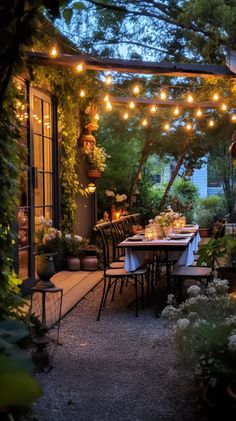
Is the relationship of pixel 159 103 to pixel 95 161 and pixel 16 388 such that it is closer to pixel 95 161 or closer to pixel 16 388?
pixel 95 161

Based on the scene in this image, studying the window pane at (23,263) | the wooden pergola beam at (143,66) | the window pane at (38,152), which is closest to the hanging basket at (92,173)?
the window pane at (38,152)

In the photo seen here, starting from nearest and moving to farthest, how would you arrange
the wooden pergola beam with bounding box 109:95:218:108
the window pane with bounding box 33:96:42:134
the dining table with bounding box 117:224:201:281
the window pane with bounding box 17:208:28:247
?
the dining table with bounding box 117:224:201:281 → the window pane with bounding box 17:208:28:247 → the window pane with bounding box 33:96:42:134 → the wooden pergola beam with bounding box 109:95:218:108

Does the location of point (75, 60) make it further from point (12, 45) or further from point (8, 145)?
point (12, 45)

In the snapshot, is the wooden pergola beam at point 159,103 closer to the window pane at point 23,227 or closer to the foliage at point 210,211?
the window pane at point 23,227

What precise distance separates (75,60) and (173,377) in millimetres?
3526

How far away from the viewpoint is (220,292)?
3.37 metres

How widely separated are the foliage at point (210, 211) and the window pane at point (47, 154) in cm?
735

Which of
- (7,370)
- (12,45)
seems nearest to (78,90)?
(12,45)

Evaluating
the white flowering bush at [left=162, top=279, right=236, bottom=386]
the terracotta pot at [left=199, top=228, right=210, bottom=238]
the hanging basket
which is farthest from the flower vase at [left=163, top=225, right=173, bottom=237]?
the terracotta pot at [left=199, top=228, right=210, bottom=238]

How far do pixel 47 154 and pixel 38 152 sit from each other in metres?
0.44

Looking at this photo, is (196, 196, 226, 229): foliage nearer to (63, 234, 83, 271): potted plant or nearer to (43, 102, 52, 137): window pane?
(63, 234, 83, 271): potted plant

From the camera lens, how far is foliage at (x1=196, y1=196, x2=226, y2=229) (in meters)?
14.0

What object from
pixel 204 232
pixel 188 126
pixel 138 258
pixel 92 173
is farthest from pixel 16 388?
pixel 204 232

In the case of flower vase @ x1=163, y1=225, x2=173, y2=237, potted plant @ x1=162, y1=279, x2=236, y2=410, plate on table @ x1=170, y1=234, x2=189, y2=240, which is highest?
flower vase @ x1=163, y1=225, x2=173, y2=237
